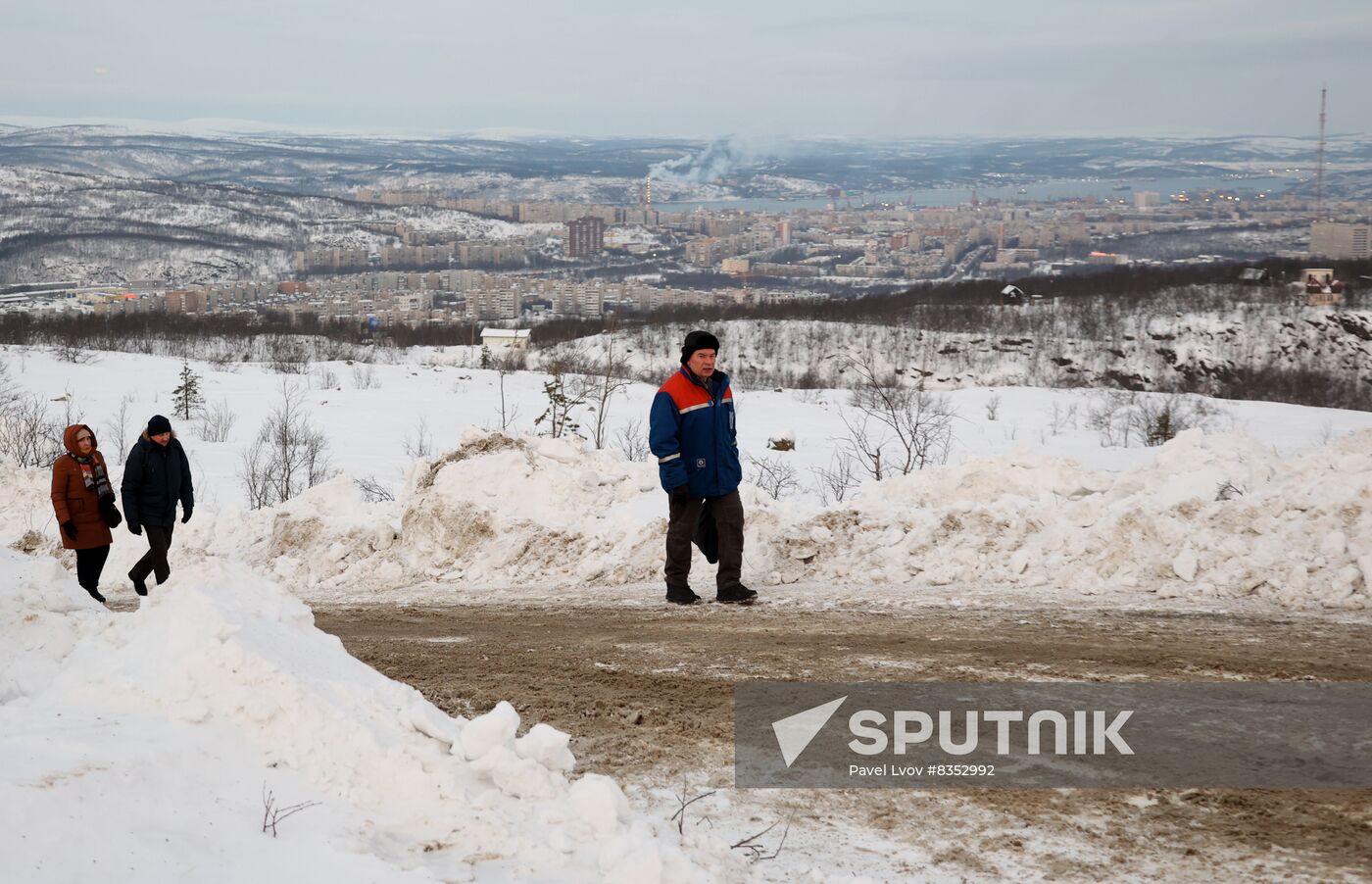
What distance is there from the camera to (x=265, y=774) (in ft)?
13.0

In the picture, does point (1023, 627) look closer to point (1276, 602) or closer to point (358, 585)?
point (1276, 602)

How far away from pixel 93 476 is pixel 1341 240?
123526 millimetres

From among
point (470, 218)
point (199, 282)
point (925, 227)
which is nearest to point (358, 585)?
point (199, 282)

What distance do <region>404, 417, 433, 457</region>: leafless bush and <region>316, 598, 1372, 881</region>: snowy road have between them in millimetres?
17813

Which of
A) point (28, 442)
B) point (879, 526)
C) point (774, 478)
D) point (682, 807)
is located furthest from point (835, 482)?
point (682, 807)

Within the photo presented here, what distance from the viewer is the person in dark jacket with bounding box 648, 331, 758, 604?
27.3ft

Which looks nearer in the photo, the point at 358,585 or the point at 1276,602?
A: the point at 1276,602

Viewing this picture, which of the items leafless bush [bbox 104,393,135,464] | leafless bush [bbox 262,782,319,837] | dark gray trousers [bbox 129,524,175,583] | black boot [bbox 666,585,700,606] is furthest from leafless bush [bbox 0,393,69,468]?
leafless bush [bbox 262,782,319,837]

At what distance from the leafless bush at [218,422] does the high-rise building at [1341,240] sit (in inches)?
4023

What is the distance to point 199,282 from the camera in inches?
5290

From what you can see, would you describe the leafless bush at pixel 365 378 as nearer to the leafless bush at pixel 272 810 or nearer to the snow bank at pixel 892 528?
the snow bank at pixel 892 528

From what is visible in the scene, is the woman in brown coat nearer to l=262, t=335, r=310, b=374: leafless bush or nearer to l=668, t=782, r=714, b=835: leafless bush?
l=668, t=782, r=714, b=835: leafless bush

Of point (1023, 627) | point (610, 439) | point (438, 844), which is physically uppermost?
point (438, 844)

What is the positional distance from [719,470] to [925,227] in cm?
17394
